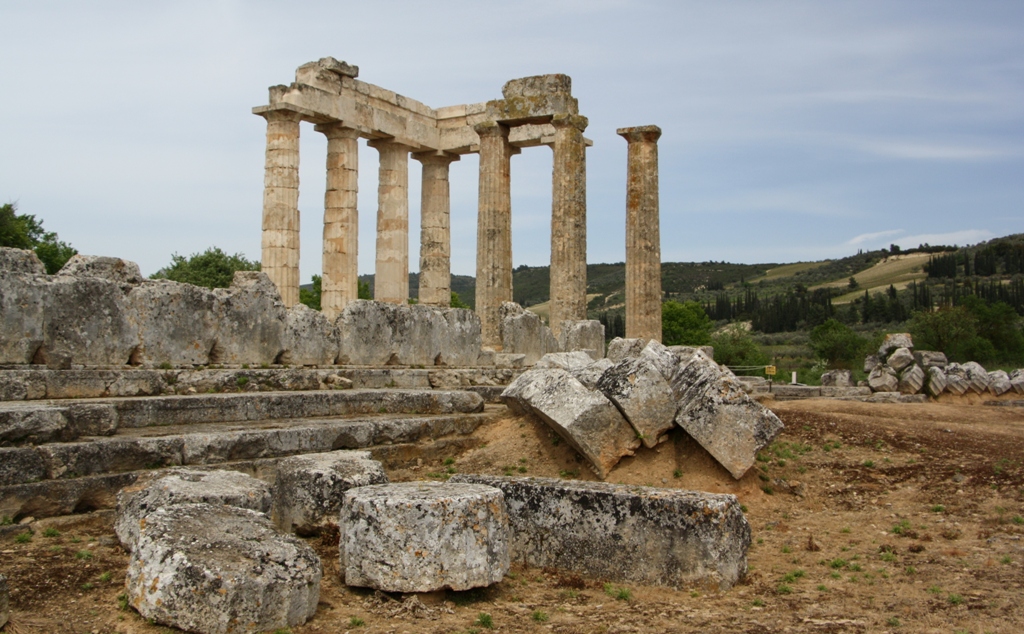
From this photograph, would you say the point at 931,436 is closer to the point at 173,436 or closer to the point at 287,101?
the point at 173,436

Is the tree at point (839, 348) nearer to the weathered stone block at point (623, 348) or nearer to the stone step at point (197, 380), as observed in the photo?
the weathered stone block at point (623, 348)

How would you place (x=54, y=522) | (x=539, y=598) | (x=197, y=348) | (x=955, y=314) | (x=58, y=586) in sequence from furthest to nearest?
(x=955, y=314) → (x=197, y=348) → (x=54, y=522) → (x=539, y=598) → (x=58, y=586)

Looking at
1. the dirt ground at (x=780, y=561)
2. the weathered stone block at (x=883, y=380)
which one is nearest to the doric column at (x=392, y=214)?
the weathered stone block at (x=883, y=380)

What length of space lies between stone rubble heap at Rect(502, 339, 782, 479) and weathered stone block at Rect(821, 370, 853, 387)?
18.1 m

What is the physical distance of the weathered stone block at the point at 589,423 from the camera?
8.90 m

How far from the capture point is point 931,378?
22.4 meters

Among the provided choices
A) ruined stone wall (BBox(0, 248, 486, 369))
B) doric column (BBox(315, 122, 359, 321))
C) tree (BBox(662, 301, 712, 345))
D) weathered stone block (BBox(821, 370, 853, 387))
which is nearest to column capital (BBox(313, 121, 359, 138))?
doric column (BBox(315, 122, 359, 321))

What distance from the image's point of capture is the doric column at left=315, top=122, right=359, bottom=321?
23203 mm

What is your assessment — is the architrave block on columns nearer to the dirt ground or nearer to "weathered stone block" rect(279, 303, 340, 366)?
"weathered stone block" rect(279, 303, 340, 366)

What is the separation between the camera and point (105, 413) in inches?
298

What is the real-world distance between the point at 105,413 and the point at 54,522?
1.33m

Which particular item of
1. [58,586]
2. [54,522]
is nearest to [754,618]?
[58,586]

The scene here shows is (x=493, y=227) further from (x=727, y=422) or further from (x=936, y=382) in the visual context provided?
(x=727, y=422)

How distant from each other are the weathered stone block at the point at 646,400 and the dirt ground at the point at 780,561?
0.92 ft
